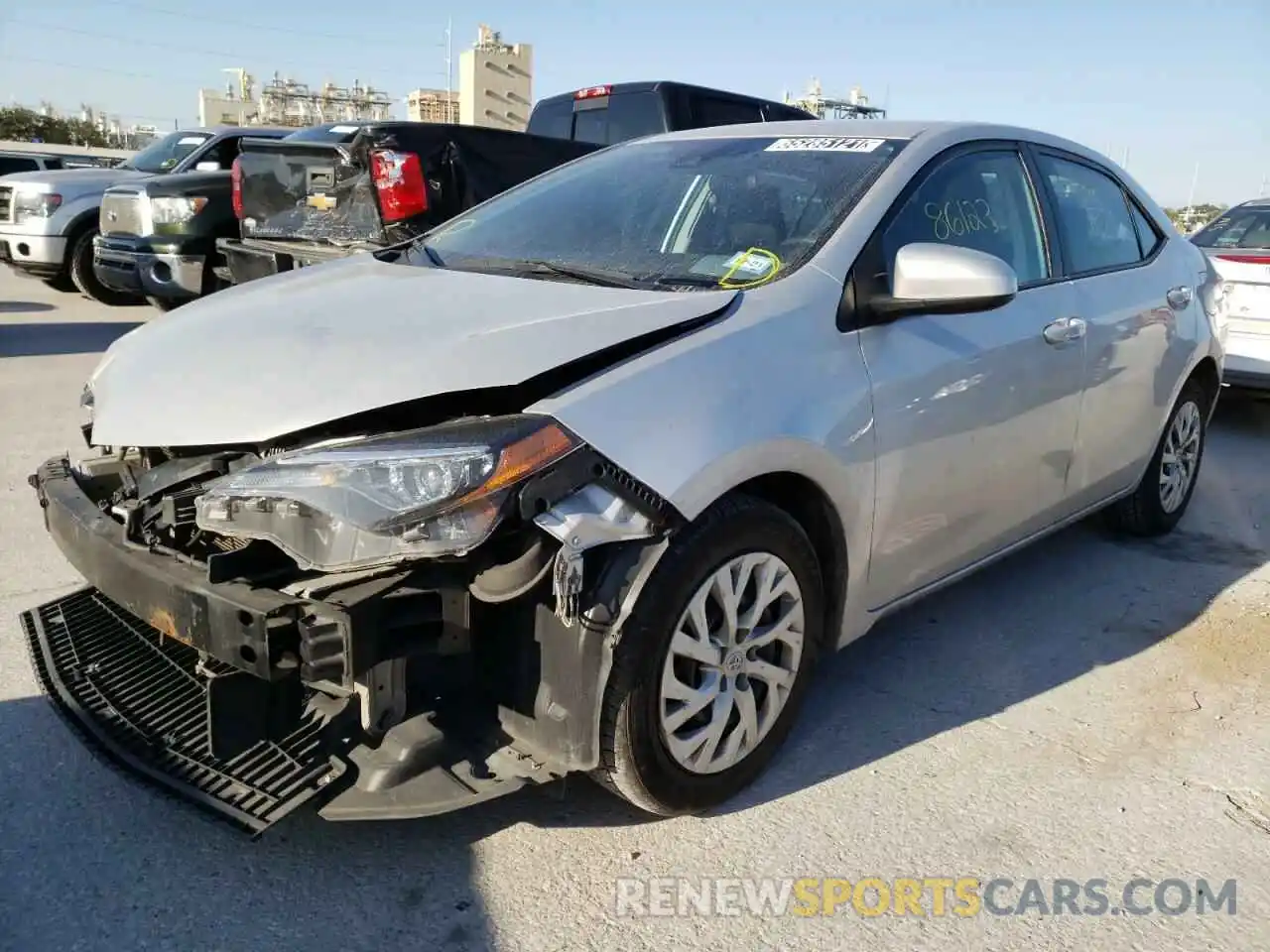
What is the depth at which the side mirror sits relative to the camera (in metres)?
2.75

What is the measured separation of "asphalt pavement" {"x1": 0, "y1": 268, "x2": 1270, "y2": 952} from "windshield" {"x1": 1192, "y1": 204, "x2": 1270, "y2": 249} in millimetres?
4746

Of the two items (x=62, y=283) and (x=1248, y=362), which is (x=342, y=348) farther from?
(x=62, y=283)

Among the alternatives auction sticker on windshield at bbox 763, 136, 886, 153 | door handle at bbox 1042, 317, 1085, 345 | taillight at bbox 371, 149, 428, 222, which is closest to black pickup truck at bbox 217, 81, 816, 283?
taillight at bbox 371, 149, 428, 222

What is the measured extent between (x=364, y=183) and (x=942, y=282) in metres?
4.72

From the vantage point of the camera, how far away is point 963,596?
407 centimetres

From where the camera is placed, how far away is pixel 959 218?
3.29m

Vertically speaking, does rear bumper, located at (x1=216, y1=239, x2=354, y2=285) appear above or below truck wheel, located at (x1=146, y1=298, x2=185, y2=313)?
above

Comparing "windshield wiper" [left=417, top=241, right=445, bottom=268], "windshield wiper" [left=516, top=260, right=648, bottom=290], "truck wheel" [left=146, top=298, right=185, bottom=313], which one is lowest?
"truck wheel" [left=146, top=298, right=185, bottom=313]

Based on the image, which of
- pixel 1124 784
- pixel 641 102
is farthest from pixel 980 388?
pixel 641 102

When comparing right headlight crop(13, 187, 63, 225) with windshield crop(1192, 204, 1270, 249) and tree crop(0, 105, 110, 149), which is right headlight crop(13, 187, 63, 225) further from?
tree crop(0, 105, 110, 149)

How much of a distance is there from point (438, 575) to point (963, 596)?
8.40 feet

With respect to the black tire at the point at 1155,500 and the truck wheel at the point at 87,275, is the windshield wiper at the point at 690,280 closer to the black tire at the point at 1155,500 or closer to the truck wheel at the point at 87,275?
the black tire at the point at 1155,500

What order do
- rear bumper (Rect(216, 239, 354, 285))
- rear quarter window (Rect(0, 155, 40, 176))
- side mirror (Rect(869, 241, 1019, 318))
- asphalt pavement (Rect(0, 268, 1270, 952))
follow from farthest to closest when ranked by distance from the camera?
rear quarter window (Rect(0, 155, 40, 176))
rear bumper (Rect(216, 239, 354, 285))
side mirror (Rect(869, 241, 1019, 318))
asphalt pavement (Rect(0, 268, 1270, 952))

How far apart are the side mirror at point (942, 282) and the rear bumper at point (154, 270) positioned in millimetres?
6625
